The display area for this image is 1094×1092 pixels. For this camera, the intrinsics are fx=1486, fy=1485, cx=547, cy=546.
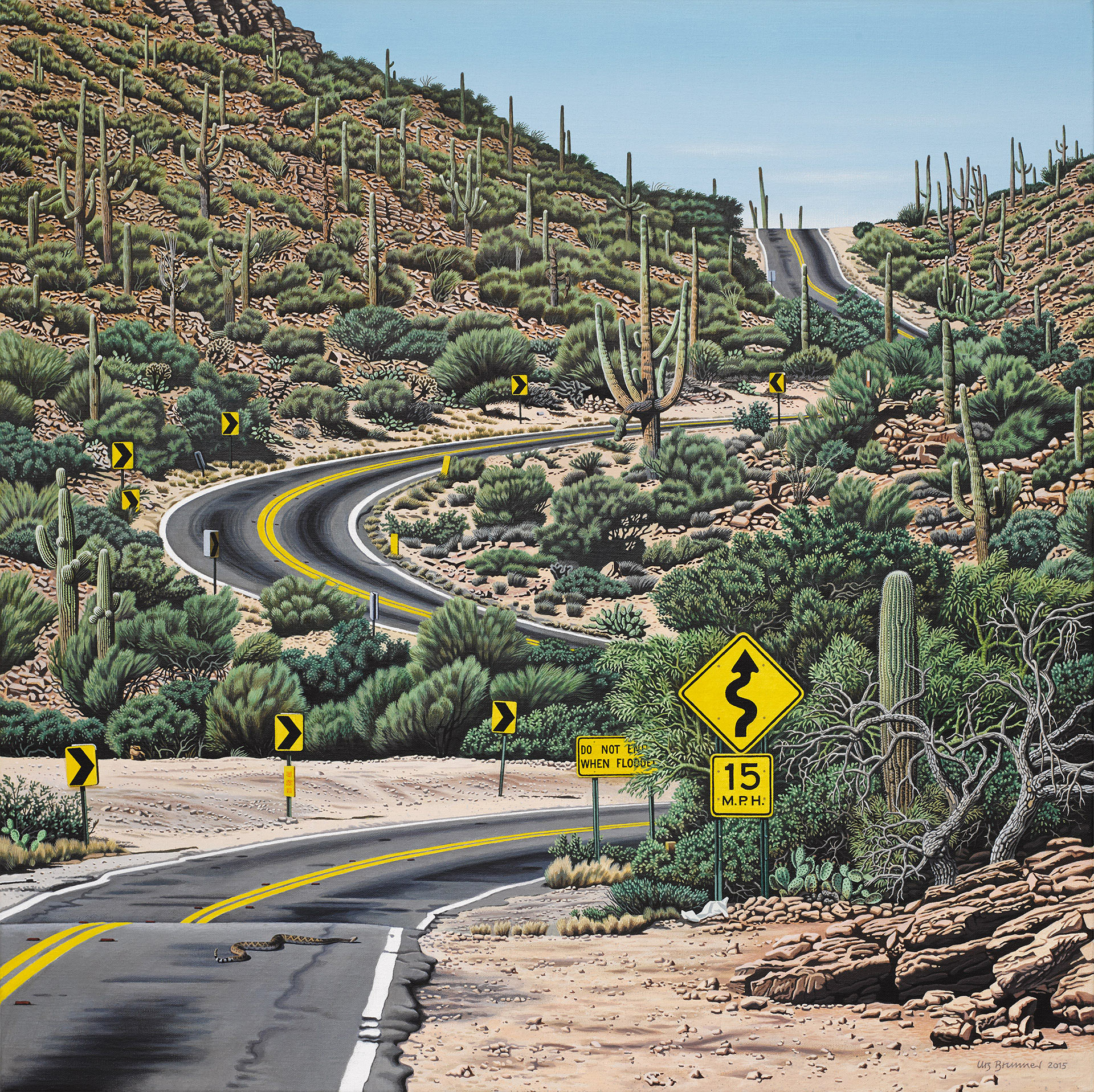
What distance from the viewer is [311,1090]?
11.4m

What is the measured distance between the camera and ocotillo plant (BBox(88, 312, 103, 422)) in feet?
174

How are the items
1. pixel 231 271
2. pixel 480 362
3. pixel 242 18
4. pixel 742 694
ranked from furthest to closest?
1. pixel 242 18
2. pixel 231 271
3. pixel 480 362
4. pixel 742 694

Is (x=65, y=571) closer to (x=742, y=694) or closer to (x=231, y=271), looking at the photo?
(x=742, y=694)

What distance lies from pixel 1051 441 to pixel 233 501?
1138 inches

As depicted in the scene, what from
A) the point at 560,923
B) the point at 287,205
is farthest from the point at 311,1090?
the point at 287,205

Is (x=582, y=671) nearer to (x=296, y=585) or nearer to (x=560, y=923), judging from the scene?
(x=296, y=585)

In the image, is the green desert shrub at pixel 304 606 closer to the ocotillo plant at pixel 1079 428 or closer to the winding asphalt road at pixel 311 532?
the winding asphalt road at pixel 311 532

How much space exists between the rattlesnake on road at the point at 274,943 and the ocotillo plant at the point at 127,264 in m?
53.3

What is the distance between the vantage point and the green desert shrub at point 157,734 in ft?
126

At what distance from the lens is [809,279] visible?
290ft

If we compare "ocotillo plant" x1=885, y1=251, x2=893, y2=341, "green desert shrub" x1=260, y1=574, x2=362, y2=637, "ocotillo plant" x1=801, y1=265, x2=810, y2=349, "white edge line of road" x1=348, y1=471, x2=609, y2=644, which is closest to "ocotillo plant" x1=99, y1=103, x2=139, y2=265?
"white edge line of road" x1=348, y1=471, x2=609, y2=644

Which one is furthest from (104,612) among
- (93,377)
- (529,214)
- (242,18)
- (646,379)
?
(242,18)

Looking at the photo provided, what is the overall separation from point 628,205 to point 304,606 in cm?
4575

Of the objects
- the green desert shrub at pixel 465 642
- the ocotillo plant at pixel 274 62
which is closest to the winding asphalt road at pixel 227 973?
the green desert shrub at pixel 465 642
